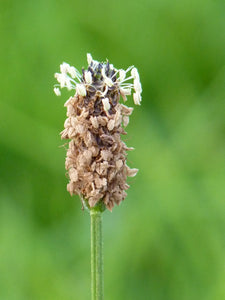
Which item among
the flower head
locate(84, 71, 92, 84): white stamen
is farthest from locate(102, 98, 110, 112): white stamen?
locate(84, 71, 92, 84): white stamen

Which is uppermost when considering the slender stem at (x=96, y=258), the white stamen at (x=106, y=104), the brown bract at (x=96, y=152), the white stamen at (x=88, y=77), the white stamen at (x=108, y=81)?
the white stamen at (x=88, y=77)

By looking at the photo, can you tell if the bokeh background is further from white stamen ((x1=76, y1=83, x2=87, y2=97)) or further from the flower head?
white stamen ((x1=76, y1=83, x2=87, y2=97))

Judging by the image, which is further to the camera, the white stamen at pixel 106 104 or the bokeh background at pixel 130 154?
the bokeh background at pixel 130 154

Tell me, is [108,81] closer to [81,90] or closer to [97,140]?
[81,90]

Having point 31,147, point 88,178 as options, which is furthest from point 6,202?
point 88,178

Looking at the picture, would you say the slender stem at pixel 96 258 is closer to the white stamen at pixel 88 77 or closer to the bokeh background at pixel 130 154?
the white stamen at pixel 88 77

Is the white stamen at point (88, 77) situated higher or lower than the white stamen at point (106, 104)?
higher

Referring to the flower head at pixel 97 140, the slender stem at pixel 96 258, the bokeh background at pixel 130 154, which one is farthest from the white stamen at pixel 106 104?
the bokeh background at pixel 130 154
